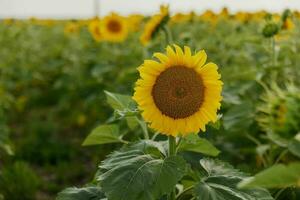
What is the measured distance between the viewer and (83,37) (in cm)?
543

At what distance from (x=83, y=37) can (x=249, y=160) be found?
9.46 feet

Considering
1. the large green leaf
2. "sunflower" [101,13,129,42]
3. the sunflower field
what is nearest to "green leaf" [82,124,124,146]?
the sunflower field

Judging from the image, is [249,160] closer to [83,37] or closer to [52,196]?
[52,196]

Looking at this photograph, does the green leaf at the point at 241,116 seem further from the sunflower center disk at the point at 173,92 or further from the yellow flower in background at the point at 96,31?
the yellow flower in background at the point at 96,31

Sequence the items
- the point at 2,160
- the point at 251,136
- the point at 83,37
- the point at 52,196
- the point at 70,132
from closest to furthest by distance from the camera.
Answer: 1. the point at 251,136
2. the point at 52,196
3. the point at 2,160
4. the point at 70,132
5. the point at 83,37

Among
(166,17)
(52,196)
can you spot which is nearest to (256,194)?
(166,17)

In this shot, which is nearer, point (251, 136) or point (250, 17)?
point (251, 136)

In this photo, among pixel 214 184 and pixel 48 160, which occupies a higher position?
pixel 214 184

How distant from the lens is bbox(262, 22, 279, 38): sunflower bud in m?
2.27

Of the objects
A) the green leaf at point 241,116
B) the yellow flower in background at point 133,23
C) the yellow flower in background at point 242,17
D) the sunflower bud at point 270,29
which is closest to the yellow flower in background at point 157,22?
the sunflower bud at point 270,29

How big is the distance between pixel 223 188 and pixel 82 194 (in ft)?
1.07

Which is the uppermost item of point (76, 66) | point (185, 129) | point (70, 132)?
point (185, 129)

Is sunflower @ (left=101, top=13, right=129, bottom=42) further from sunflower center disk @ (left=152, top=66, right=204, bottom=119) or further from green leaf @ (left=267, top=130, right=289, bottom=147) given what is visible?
sunflower center disk @ (left=152, top=66, right=204, bottom=119)

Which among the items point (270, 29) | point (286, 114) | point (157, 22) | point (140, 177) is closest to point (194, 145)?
point (140, 177)
